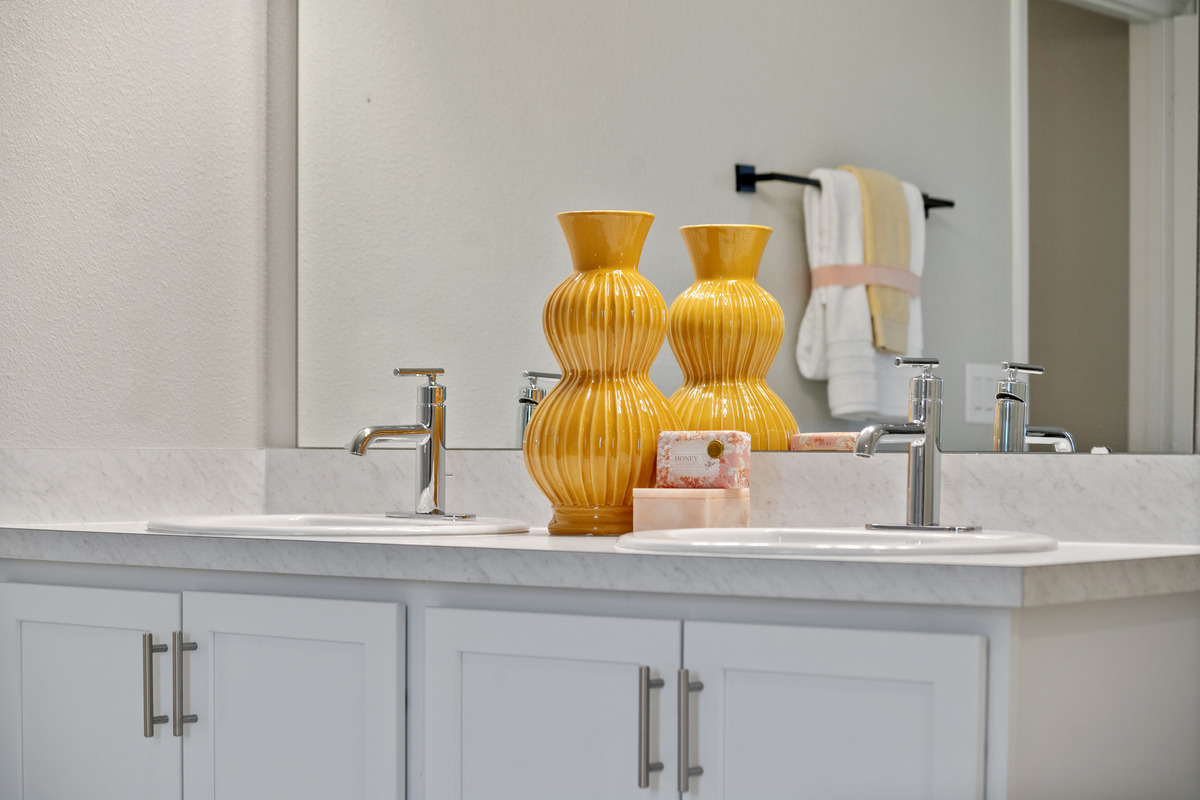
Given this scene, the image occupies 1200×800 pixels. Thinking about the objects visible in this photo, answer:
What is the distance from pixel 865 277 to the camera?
1478mm

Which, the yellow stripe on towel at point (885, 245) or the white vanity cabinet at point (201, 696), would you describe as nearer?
the white vanity cabinet at point (201, 696)

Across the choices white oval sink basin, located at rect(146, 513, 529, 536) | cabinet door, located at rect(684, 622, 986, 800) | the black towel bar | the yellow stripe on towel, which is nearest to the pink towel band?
the yellow stripe on towel

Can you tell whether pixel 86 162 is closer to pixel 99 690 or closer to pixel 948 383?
pixel 99 690

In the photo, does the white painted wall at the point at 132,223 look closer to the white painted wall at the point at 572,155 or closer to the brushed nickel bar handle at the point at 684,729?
the white painted wall at the point at 572,155

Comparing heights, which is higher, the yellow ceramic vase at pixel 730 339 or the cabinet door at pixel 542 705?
the yellow ceramic vase at pixel 730 339

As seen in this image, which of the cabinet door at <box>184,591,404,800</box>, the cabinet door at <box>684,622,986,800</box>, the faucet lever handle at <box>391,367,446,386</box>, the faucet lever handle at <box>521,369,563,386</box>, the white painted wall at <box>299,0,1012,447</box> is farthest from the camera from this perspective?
the faucet lever handle at <box>521,369,563,386</box>

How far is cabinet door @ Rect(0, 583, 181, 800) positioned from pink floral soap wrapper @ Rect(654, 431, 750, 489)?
0.56 m

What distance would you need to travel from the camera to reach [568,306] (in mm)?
1441

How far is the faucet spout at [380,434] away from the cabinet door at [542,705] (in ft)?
1.18

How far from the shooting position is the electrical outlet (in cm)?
138

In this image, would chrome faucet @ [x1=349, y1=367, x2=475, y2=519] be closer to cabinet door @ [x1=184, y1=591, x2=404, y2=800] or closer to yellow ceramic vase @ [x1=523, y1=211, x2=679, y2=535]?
yellow ceramic vase @ [x1=523, y1=211, x2=679, y2=535]

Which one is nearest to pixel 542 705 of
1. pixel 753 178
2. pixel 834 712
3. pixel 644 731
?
pixel 644 731

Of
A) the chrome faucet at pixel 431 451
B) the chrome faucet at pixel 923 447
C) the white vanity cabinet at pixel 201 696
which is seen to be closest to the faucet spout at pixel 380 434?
the chrome faucet at pixel 431 451

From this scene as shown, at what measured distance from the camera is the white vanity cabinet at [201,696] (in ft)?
4.00
